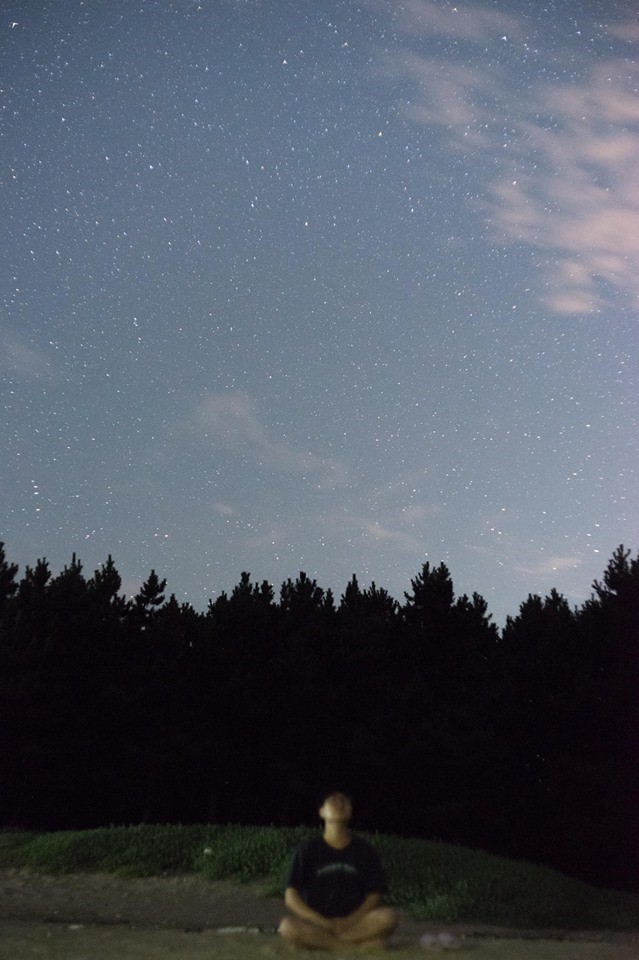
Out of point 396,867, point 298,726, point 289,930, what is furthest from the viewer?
point 298,726

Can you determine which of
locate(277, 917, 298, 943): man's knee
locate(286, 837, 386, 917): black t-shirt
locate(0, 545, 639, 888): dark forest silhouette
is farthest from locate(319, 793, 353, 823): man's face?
locate(0, 545, 639, 888): dark forest silhouette

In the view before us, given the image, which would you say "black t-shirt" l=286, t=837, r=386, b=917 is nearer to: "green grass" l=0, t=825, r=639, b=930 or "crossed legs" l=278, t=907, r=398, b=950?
"crossed legs" l=278, t=907, r=398, b=950

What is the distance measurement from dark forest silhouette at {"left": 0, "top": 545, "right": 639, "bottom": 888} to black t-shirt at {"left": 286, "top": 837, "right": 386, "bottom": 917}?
940 inches

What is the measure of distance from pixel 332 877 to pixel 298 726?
25739 millimetres

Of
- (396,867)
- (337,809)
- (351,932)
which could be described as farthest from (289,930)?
(396,867)

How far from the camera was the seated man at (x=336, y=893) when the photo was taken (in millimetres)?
8406

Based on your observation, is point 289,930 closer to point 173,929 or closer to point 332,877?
point 332,877

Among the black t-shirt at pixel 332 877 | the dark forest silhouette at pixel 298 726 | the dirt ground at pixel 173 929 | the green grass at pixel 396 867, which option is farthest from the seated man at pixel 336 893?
the dark forest silhouette at pixel 298 726

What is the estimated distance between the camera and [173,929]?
11602 mm

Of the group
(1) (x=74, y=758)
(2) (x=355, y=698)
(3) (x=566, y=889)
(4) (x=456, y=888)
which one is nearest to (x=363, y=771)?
(2) (x=355, y=698)

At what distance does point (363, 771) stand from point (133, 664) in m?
9.37

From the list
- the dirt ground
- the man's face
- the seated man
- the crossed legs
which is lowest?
the dirt ground

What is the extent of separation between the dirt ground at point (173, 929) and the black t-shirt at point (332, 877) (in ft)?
1.51

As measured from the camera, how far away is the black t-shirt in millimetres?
8414
